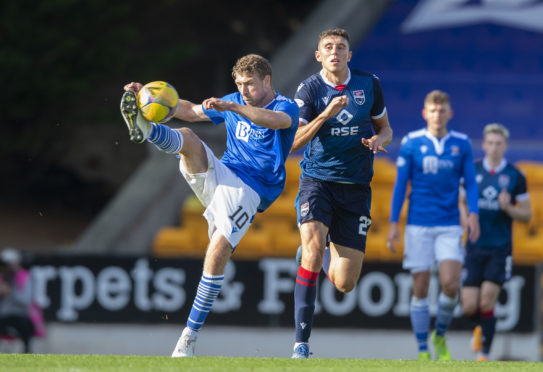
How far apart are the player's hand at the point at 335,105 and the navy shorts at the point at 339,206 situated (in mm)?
694

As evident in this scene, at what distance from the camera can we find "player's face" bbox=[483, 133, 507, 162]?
9453mm

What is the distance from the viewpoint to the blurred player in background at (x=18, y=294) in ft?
37.0

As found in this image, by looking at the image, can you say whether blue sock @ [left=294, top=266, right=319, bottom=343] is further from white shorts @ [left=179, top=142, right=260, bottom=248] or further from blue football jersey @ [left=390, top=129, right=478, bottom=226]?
blue football jersey @ [left=390, top=129, right=478, bottom=226]

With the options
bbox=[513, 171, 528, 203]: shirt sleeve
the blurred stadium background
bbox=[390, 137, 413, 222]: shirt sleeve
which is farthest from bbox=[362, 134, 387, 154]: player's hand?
the blurred stadium background

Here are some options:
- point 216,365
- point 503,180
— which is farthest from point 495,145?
point 216,365

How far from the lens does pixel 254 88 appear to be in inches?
265

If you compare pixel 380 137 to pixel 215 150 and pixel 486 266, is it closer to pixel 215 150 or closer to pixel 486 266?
pixel 486 266

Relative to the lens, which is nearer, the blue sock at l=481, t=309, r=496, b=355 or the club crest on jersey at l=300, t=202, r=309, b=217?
the club crest on jersey at l=300, t=202, r=309, b=217

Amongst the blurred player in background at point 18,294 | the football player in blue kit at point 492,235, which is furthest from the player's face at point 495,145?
the blurred player in background at point 18,294

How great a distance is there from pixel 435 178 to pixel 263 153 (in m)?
2.41

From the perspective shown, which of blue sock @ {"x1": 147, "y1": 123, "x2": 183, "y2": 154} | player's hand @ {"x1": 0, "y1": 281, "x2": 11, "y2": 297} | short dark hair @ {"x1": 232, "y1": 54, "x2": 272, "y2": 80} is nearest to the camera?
blue sock @ {"x1": 147, "y1": 123, "x2": 183, "y2": 154}

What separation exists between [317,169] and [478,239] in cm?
282

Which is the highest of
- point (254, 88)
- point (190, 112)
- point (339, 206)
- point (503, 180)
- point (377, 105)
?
point (503, 180)

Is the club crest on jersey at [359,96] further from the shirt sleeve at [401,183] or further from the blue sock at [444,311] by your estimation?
the blue sock at [444,311]
